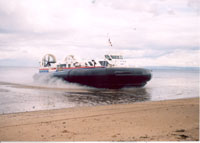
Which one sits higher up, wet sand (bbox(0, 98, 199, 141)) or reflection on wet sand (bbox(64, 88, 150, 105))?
reflection on wet sand (bbox(64, 88, 150, 105))

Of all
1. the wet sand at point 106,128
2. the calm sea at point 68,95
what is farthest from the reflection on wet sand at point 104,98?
the wet sand at point 106,128

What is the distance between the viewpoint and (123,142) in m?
2.62

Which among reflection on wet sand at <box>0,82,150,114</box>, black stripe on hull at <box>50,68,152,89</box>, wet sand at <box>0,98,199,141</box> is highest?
black stripe on hull at <box>50,68,152,89</box>

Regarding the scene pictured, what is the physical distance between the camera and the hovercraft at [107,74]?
1091 cm

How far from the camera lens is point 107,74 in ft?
35.8

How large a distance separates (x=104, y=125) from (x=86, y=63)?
8.79 m

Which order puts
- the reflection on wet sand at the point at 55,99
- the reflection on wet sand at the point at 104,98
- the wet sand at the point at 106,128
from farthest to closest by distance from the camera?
the reflection on wet sand at the point at 104,98 → the reflection on wet sand at the point at 55,99 → the wet sand at the point at 106,128

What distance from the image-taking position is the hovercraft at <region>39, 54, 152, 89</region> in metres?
10.9

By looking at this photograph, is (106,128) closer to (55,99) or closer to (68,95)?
(55,99)

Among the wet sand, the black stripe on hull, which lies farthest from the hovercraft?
the wet sand

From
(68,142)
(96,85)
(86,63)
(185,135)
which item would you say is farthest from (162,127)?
(86,63)

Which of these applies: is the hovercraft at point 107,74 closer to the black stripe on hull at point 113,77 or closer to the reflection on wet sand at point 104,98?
the black stripe on hull at point 113,77

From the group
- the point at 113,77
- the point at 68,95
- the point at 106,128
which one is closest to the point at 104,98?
the point at 68,95

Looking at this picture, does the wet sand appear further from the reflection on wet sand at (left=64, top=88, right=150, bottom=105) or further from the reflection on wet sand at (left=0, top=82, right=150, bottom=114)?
the reflection on wet sand at (left=64, top=88, right=150, bottom=105)
